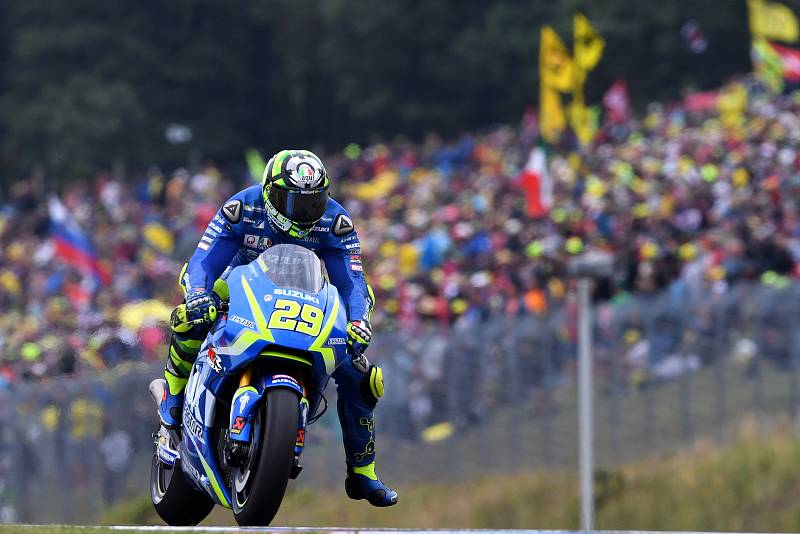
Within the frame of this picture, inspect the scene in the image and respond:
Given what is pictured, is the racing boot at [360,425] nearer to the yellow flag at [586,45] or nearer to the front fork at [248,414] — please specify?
the front fork at [248,414]

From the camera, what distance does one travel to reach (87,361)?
854 inches

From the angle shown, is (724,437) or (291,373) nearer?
(291,373)

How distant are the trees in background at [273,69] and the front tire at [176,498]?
40.9 m

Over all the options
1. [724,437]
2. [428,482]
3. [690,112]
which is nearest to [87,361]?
[428,482]

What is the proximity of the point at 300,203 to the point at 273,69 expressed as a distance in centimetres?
5295

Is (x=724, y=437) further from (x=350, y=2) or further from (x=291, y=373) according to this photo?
(x=350, y=2)

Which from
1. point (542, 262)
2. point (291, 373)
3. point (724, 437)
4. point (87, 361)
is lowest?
point (291, 373)

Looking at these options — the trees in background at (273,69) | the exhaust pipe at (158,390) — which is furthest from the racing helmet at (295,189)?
the trees in background at (273,69)

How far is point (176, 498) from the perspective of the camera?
38.7 ft

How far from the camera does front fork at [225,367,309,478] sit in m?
10.2

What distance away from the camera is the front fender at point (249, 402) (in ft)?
33.6

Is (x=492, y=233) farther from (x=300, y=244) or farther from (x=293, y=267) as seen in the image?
(x=293, y=267)

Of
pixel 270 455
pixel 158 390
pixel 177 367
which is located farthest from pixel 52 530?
pixel 158 390

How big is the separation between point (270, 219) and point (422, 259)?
1361cm
